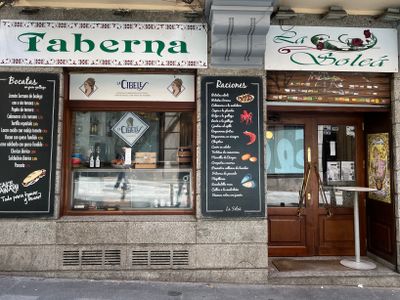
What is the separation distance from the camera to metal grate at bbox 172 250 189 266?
513cm

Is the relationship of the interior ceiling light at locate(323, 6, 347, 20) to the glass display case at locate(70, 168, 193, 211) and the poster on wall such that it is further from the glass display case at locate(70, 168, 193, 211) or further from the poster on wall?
the glass display case at locate(70, 168, 193, 211)

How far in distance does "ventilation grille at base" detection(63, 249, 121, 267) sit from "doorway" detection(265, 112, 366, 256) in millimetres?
2696

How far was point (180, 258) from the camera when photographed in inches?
202

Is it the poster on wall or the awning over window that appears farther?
the poster on wall

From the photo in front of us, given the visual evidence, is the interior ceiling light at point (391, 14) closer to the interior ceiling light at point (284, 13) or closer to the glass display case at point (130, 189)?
the interior ceiling light at point (284, 13)

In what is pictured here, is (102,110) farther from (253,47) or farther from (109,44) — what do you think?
(253,47)

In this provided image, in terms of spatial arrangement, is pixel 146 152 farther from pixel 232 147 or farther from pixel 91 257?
pixel 91 257

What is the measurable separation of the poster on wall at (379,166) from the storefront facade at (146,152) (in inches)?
3.4

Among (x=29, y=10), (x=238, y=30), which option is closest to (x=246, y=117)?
(x=238, y=30)

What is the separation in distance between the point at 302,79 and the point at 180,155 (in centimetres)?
234

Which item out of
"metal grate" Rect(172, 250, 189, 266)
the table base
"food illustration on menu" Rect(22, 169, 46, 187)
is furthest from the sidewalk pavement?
"food illustration on menu" Rect(22, 169, 46, 187)

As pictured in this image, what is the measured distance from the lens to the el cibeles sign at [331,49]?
538cm

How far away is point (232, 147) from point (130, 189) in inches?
72.5

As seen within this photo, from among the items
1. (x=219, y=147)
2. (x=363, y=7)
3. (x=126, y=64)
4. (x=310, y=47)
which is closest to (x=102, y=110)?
(x=126, y=64)
